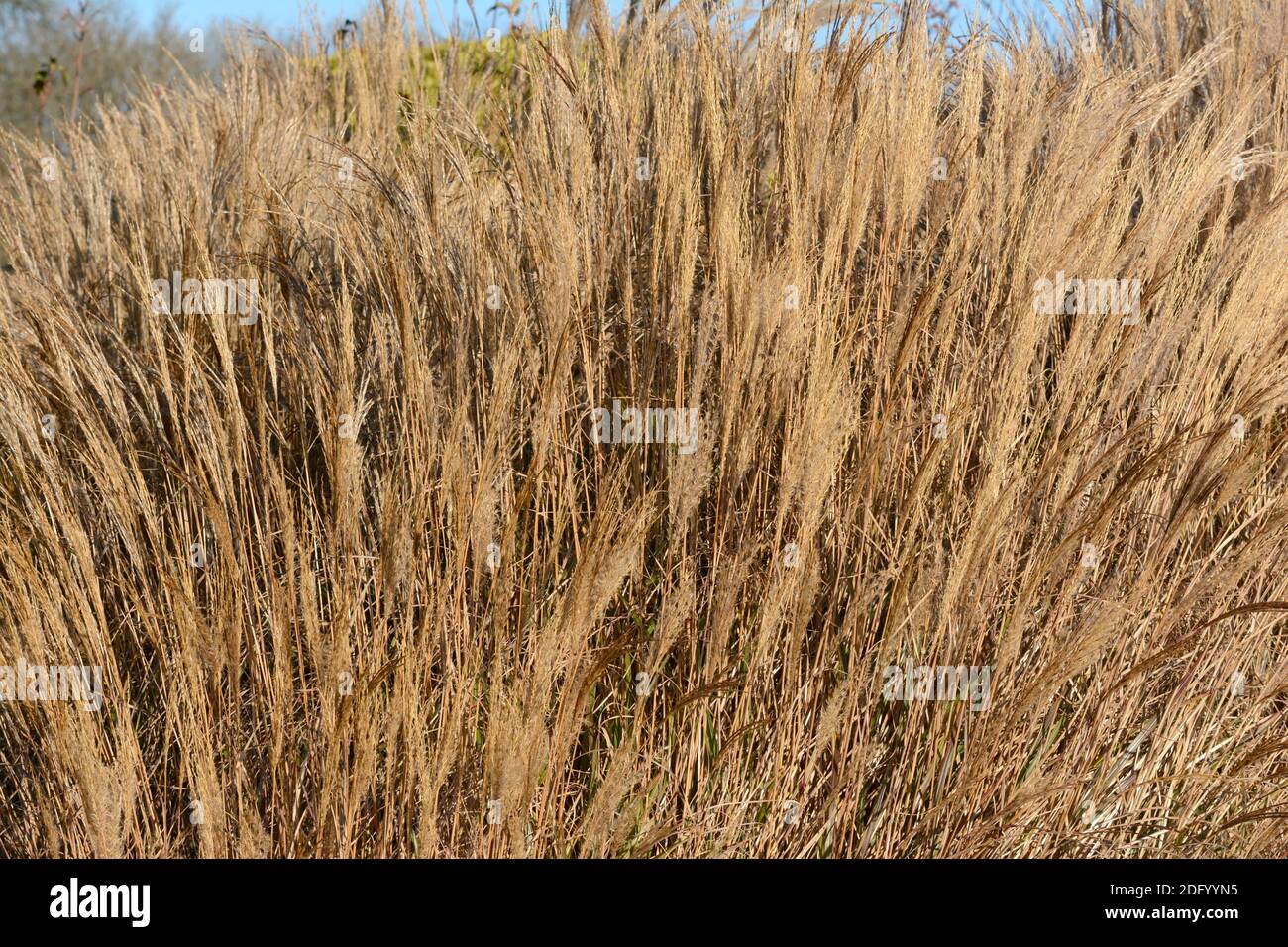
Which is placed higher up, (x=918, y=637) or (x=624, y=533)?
(x=624, y=533)

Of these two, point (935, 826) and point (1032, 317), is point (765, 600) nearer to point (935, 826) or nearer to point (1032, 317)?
point (935, 826)

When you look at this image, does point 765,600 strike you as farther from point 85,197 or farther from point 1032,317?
point 85,197

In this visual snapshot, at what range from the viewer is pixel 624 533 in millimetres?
2137

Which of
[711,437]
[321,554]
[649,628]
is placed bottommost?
[649,628]

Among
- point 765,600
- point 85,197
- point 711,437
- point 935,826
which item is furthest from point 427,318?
point 85,197
